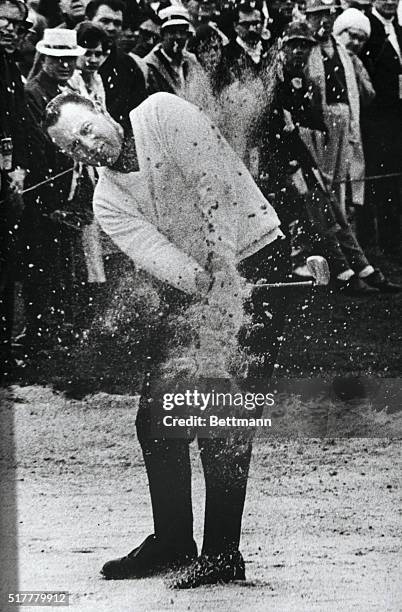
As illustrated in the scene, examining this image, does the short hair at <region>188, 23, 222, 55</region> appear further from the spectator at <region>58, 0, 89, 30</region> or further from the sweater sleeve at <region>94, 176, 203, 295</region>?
the sweater sleeve at <region>94, 176, 203, 295</region>

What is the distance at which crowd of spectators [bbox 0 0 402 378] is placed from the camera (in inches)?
173

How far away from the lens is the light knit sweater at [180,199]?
439 centimetres

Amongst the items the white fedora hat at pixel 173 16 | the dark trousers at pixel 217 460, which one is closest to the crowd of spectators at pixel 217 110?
the white fedora hat at pixel 173 16

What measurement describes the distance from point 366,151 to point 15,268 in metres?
A: 1.67

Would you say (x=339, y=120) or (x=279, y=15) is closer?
(x=279, y=15)

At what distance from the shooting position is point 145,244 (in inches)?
174

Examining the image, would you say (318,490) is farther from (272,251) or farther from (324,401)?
(272,251)

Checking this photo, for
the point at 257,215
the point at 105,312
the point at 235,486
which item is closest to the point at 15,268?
the point at 105,312

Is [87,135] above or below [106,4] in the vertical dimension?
below

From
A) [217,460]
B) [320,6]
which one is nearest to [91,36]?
[320,6]

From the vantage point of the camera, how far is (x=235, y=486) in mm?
4418

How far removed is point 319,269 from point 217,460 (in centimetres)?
97

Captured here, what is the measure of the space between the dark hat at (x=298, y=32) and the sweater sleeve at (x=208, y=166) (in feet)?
1.71

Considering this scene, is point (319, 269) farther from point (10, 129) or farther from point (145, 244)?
point (10, 129)
